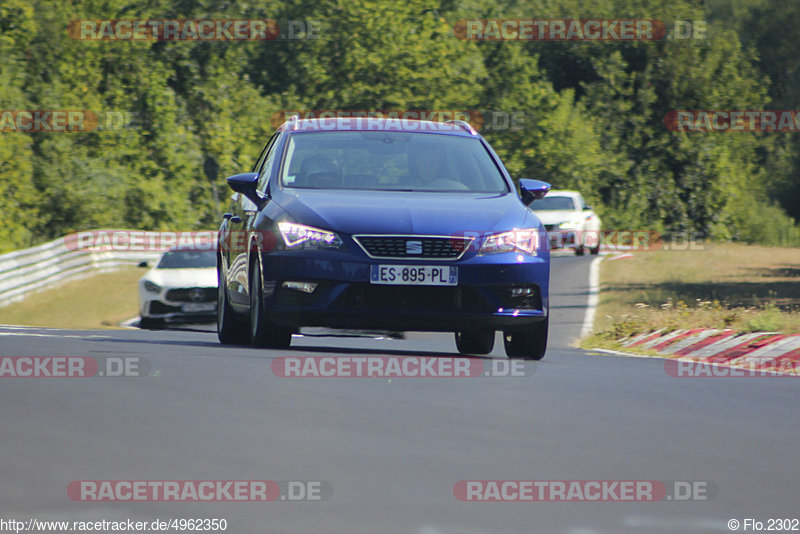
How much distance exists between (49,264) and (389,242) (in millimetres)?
24841

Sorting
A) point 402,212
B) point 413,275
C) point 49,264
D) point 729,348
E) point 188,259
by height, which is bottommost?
point 49,264

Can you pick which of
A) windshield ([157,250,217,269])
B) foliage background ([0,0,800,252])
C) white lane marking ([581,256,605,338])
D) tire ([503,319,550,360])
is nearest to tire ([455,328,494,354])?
tire ([503,319,550,360])

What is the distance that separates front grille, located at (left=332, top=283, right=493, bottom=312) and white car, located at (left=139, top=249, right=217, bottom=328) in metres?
12.5

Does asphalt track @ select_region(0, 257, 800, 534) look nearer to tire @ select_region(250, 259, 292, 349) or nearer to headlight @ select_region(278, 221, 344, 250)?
tire @ select_region(250, 259, 292, 349)

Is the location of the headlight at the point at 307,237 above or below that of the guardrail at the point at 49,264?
above

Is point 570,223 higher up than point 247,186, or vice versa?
point 247,186

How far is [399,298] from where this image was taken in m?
9.50

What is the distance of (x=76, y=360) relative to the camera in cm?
1017

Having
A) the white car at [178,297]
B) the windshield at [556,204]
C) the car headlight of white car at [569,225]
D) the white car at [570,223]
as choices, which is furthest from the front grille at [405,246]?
the windshield at [556,204]

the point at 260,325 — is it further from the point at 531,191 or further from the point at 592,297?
the point at 592,297

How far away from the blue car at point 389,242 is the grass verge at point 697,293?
5.04m

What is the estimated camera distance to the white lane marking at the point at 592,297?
20194 mm

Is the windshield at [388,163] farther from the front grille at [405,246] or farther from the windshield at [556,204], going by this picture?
the windshield at [556,204]

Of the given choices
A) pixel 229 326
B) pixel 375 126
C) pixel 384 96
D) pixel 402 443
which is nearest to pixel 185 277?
pixel 229 326
